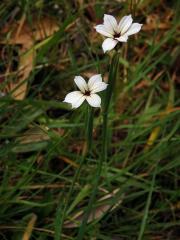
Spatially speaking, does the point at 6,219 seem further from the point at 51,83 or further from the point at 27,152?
the point at 51,83

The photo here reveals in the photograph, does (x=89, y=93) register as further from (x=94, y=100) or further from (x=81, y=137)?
(x=81, y=137)

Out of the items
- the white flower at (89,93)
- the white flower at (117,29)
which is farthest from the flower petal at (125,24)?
the white flower at (89,93)

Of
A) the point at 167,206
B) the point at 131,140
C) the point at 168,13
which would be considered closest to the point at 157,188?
the point at 167,206

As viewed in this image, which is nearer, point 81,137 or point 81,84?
point 81,84

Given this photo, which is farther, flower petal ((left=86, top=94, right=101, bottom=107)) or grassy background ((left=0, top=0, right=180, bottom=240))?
grassy background ((left=0, top=0, right=180, bottom=240))

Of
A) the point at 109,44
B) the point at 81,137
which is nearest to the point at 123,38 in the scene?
the point at 109,44

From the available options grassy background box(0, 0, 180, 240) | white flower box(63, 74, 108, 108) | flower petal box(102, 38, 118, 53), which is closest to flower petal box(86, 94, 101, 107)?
white flower box(63, 74, 108, 108)

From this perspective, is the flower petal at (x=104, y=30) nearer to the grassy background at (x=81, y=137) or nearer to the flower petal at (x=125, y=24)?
the flower petal at (x=125, y=24)

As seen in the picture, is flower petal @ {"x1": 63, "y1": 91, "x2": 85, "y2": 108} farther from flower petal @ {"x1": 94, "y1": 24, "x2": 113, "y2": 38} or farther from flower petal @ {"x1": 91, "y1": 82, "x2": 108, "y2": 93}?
flower petal @ {"x1": 94, "y1": 24, "x2": 113, "y2": 38}
